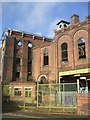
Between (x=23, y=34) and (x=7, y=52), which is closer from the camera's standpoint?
(x=7, y=52)

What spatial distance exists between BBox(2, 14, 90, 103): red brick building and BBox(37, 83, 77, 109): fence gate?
1.04 m

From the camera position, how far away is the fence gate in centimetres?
2019

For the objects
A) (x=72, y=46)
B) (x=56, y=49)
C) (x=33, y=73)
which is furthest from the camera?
(x=33, y=73)

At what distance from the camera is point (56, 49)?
29.8m

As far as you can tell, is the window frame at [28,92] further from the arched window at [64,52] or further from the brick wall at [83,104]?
the brick wall at [83,104]

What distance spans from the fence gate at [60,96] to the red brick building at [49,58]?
1040mm

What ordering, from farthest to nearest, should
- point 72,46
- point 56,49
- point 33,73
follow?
point 33,73 < point 56,49 < point 72,46

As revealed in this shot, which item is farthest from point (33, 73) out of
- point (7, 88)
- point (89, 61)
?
point (89, 61)

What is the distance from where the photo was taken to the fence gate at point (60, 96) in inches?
795

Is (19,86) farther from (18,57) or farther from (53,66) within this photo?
(18,57)

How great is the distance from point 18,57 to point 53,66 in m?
9.80

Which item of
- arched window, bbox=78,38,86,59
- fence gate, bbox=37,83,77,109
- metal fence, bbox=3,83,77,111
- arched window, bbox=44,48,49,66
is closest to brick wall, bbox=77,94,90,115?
metal fence, bbox=3,83,77,111

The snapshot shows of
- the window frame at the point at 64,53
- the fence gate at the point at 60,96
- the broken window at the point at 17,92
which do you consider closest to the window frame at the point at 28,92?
the broken window at the point at 17,92

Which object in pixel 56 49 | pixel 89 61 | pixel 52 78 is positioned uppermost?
pixel 56 49
